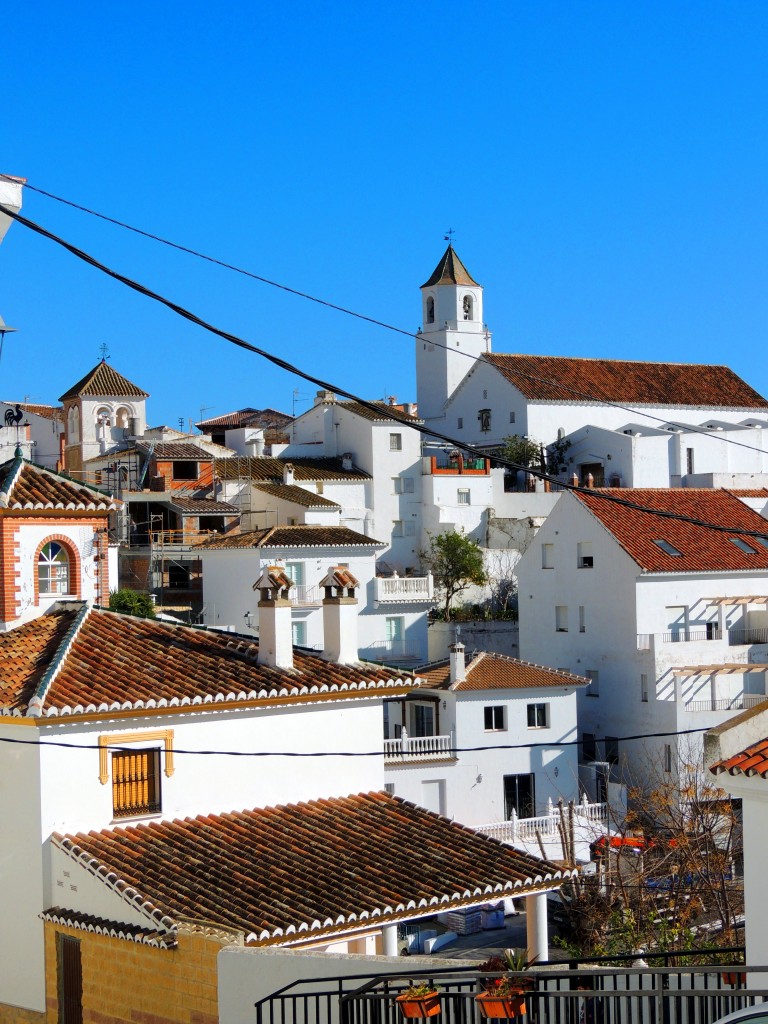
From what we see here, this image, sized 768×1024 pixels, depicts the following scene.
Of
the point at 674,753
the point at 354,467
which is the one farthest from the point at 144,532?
the point at 674,753

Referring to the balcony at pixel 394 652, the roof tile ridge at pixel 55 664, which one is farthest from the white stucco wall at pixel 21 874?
the balcony at pixel 394 652

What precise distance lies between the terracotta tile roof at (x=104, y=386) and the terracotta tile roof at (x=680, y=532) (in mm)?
27375

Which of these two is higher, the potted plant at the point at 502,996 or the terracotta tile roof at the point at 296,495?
the terracotta tile roof at the point at 296,495

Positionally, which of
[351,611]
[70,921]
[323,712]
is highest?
[351,611]

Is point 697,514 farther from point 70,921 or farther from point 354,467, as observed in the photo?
point 70,921

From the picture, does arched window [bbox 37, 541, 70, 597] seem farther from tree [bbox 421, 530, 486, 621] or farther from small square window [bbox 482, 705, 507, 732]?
tree [bbox 421, 530, 486, 621]

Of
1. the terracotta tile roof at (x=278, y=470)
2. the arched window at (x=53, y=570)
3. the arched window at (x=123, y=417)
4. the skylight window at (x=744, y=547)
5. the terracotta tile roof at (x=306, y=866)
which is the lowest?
the terracotta tile roof at (x=306, y=866)

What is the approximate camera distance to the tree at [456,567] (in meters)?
56.8

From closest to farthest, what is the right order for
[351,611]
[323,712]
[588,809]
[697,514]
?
[323,712] < [351,611] < [588,809] < [697,514]

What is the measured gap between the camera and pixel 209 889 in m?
15.7

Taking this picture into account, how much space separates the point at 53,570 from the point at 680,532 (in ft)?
94.8

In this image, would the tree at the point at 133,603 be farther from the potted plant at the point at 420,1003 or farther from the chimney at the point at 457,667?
the potted plant at the point at 420,1003

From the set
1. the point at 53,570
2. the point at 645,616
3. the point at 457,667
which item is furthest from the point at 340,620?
the point at 645,616

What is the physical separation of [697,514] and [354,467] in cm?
1782
